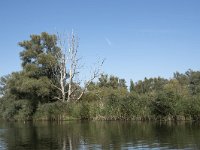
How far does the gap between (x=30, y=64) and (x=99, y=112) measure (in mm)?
16913

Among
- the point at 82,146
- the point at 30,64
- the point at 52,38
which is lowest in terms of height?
the point at 82,146

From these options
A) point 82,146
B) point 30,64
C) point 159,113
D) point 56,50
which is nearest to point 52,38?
point 56,50

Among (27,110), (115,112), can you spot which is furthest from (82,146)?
(27,110)

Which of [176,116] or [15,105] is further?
[15,105]

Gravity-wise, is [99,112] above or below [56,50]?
below

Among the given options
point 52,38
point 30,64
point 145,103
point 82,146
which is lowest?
point 82,146

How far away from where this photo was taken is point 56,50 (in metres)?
63.4

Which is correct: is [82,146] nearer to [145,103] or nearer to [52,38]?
[145,103]

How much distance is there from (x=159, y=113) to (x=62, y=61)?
2374 cm

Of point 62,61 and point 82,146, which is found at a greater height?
point 62,61

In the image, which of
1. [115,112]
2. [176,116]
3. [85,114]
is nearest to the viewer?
[176,116]

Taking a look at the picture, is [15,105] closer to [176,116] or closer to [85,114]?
[85,114]

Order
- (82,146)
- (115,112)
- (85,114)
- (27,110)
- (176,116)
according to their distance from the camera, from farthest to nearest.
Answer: (27,110), (85,114), (115,112), (176,116), (82,146)

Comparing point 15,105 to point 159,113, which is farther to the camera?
point 15,105
